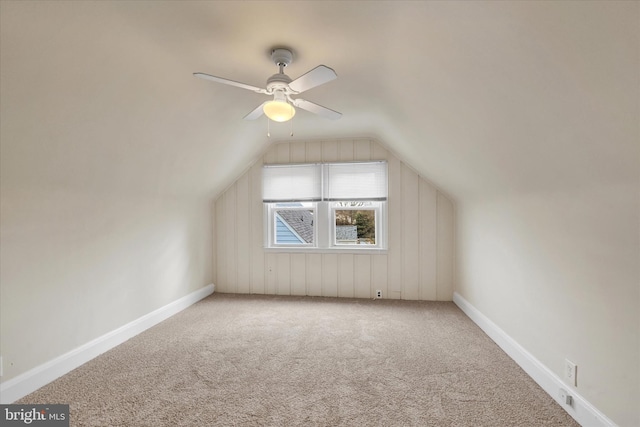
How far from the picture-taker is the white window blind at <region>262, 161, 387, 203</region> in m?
4.26

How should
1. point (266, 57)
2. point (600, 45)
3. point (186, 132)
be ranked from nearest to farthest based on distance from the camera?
point (600, 45), point (266, 57), point (186, 132)

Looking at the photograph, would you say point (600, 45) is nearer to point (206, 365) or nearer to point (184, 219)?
point (206, 365)

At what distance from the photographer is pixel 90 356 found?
99.3 inches

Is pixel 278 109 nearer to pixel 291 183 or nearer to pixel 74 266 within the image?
pixel 74 266

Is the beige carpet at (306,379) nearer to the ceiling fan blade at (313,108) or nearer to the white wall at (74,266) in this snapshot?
the white wall at (74,266)

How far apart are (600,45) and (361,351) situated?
8.18 feet

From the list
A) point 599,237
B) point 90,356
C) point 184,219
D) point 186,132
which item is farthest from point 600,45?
point 184,219

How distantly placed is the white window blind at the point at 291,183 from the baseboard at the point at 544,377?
8.47 feet

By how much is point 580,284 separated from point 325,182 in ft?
10.2

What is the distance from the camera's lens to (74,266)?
2.43m

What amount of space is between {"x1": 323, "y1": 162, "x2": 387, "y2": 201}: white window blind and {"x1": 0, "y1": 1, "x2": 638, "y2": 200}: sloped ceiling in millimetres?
1366

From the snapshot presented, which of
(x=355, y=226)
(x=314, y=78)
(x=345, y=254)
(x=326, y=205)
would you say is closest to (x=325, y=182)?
(x=326, y=205)

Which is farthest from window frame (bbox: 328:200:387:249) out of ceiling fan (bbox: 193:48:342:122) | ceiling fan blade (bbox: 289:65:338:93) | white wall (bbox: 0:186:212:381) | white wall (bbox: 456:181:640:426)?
ceiling fan blade (bbox: 289:65:338:93)

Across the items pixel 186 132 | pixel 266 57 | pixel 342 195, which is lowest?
pixel 342 195
